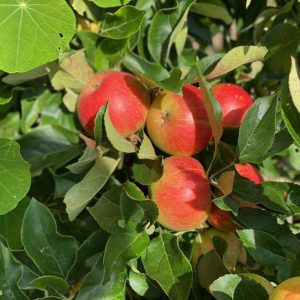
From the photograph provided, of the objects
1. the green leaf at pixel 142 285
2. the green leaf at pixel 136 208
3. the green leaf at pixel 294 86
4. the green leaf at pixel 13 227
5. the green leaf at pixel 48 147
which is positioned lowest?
the green leaf at pixel 13 227

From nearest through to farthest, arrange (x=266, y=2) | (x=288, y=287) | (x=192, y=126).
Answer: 1. (x=288, y=287)
2. (x=192, y=126)
3. (x=266, y=2)

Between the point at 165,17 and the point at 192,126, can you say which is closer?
the point at 192,126

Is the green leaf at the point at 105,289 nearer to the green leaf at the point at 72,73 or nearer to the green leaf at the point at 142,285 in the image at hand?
the green leaf at the point at 142,285

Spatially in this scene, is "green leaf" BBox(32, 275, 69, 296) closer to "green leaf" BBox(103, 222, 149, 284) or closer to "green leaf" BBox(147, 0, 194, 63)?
"green leaf" BBox(103, 222, 149, 284)

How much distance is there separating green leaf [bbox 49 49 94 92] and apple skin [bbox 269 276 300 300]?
61 centimetres

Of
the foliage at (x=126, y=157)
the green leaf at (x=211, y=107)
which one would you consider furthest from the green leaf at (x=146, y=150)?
the green leaf at (x=211, y=107)

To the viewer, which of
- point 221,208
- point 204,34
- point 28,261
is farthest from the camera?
point 204,34

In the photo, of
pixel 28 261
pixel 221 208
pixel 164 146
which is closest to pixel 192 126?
pixel 164 146

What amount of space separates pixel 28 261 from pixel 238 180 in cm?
47

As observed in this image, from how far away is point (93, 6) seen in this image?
4.27 feet

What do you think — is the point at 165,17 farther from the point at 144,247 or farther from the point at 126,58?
the point at 144,247

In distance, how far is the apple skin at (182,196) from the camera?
1106 mm

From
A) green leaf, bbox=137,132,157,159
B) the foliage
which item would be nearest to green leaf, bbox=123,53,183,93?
the foliage

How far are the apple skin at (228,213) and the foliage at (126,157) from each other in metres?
0.03
